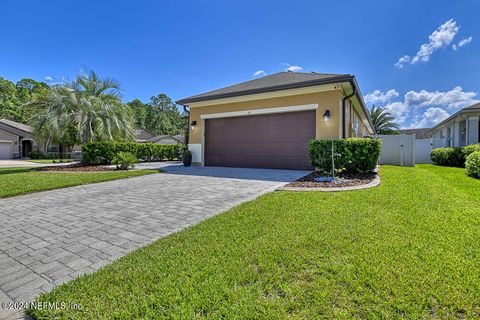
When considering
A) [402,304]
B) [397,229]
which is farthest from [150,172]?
[402,304]

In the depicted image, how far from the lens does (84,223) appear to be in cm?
359

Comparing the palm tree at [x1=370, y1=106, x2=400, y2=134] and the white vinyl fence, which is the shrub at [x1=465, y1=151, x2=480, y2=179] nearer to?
the white vinyl fence

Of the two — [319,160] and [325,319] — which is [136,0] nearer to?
[319,160]

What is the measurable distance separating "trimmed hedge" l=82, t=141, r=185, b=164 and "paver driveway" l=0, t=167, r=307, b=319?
7069mm

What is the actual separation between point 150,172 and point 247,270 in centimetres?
860

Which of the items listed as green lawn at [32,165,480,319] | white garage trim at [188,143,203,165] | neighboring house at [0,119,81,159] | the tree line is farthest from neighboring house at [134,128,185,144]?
green lawn at [32,165,480,319]

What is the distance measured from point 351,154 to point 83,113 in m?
13.7

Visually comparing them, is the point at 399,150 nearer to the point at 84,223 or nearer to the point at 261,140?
the point at 261,140

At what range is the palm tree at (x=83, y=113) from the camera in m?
13.0

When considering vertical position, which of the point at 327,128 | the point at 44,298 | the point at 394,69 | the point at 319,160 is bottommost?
the point at 44,298

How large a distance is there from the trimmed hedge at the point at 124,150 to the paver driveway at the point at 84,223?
7.07 metres

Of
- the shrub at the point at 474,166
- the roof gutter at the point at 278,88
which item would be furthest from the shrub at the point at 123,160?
the shrub at the point at 474,166

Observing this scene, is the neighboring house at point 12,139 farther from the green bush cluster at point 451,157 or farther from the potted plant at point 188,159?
the green bush cluster at point 451,157

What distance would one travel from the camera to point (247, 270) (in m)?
2.11
